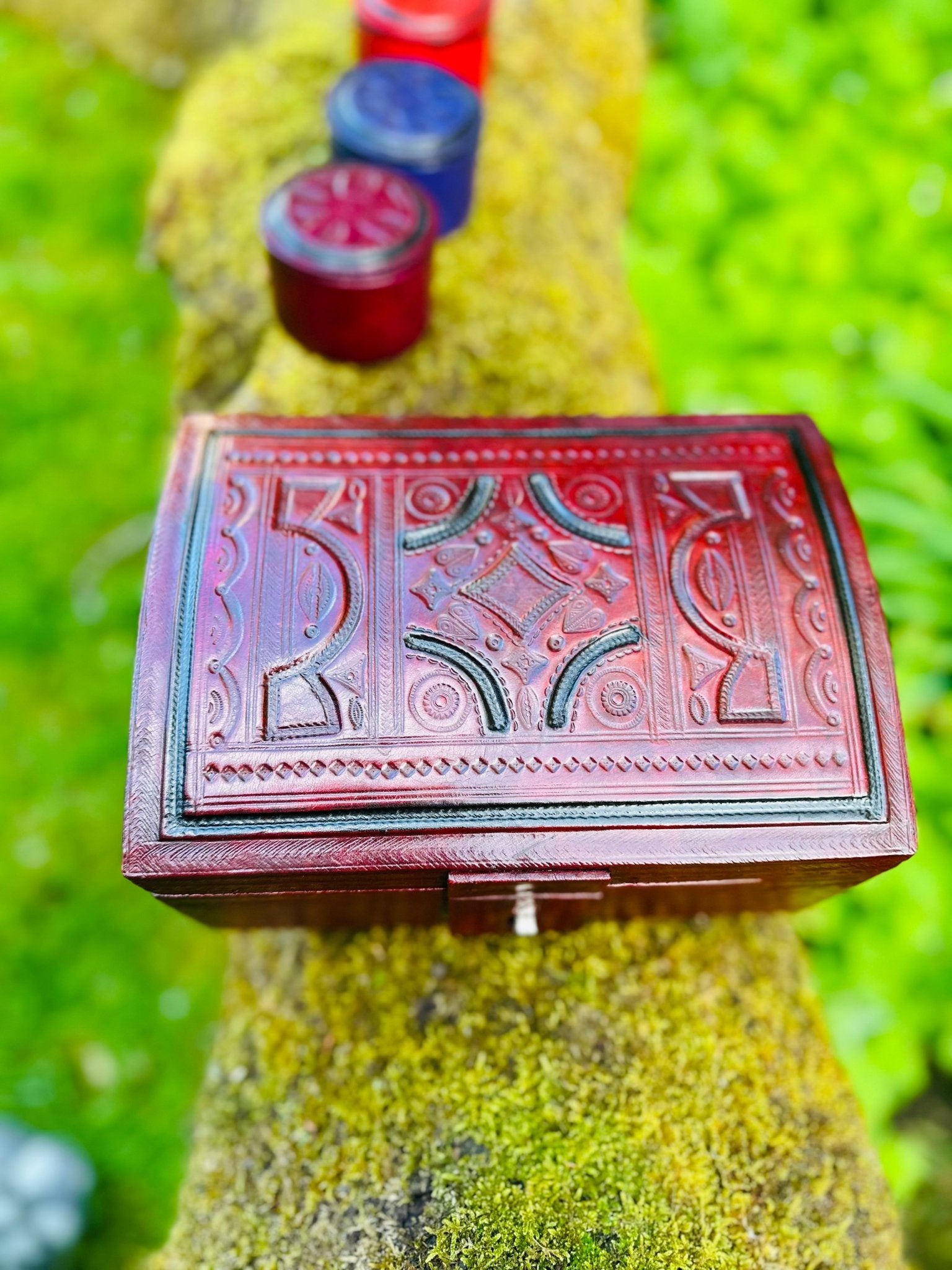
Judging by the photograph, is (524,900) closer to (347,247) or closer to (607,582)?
(607,582)

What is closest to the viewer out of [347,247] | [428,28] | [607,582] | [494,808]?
[494,808]

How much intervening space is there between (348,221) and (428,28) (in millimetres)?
640

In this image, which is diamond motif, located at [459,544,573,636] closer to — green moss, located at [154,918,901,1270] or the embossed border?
the embossed border

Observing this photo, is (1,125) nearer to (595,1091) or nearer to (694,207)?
(694,207)

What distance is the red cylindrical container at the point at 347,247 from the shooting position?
63.6 inches

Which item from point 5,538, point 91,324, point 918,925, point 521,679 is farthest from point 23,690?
point 918,925

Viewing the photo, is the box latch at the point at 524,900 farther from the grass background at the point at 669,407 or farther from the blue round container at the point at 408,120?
the blue round container at the point at 408,120

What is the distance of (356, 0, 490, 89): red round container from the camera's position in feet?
6.35


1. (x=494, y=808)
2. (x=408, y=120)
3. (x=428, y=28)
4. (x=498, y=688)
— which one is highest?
(x=428, y=28)

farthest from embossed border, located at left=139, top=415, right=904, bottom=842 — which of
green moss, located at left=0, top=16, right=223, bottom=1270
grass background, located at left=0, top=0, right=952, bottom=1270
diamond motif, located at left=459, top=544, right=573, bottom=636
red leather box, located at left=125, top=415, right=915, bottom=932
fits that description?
green moss, located at left=0, top=16, right=223, bottom=1270

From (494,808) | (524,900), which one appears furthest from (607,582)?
(524,900)

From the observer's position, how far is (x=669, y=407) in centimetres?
248

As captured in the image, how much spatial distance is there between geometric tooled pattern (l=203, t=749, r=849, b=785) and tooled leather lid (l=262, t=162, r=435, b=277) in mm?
912

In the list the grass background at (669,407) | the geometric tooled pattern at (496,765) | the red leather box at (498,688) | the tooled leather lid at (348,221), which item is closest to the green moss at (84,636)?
the grass background at (669,407)
